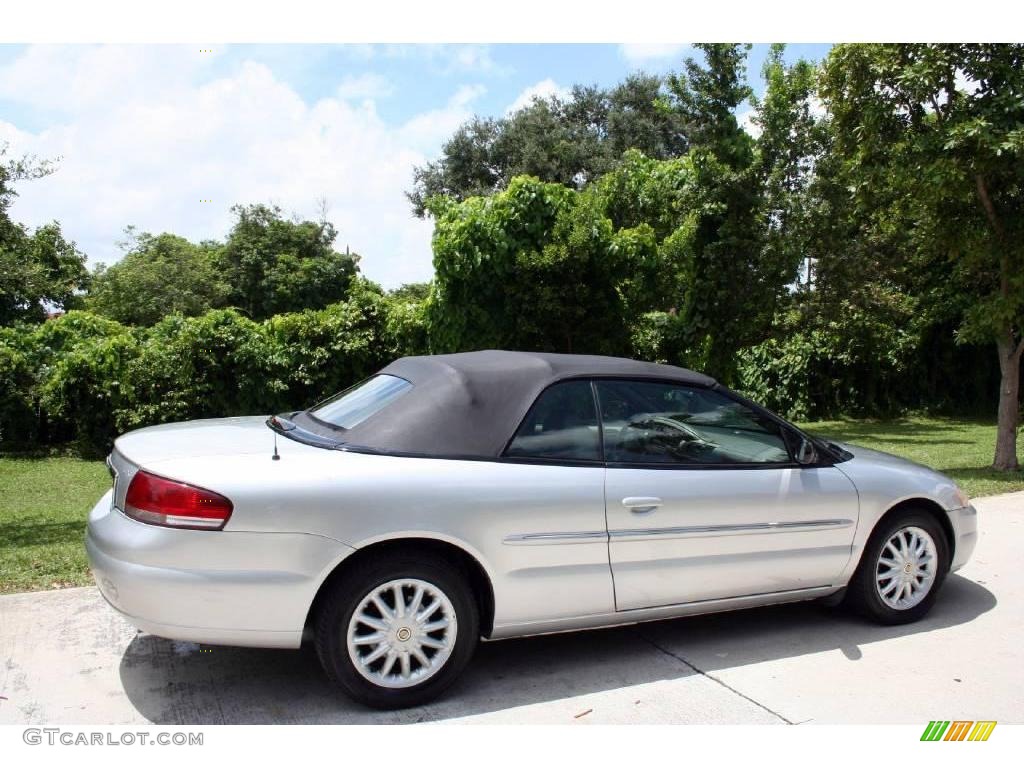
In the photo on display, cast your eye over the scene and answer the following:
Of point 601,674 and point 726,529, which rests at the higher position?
point 726,529

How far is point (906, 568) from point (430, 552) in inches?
112

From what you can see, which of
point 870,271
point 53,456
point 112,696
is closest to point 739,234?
point 870,271

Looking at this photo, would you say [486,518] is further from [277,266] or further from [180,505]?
[277,266]

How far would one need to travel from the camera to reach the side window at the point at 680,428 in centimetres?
448

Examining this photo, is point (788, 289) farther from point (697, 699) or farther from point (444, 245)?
point (697, 699)

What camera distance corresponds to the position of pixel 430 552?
3975 mm

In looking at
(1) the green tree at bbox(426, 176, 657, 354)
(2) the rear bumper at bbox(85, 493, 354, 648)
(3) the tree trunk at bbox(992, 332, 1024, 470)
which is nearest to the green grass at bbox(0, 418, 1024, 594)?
(3) the tree trunk at bbox(992, 332, 1024, 470)

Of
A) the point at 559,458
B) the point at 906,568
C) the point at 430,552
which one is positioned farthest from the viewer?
the point at 906,568

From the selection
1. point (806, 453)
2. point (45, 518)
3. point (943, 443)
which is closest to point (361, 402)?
point (806, 453)

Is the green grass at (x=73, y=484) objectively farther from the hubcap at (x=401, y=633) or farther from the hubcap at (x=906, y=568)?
the hubcap at (x=906, y=568)

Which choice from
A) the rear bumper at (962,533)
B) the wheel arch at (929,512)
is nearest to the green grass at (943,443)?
the rear bumper at (962,533)

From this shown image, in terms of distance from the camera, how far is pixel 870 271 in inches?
761

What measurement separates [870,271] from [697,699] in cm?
1715

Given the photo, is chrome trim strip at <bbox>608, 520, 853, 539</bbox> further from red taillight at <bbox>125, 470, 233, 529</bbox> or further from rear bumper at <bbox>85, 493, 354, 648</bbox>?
red taillight at <bbox>125, 470, 233, 529</bbox>
